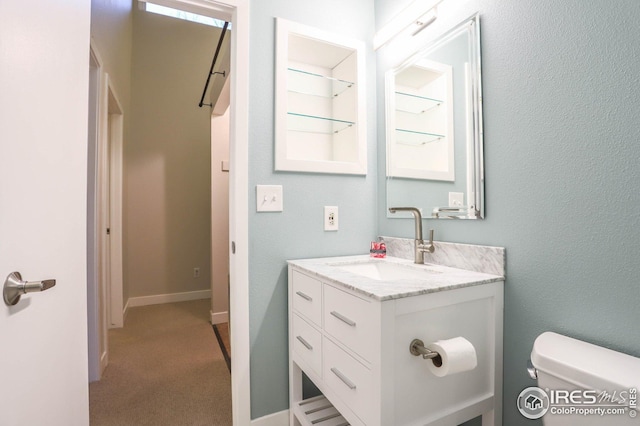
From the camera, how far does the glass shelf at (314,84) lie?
1727mm

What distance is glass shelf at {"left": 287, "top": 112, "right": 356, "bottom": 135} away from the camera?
173 cm

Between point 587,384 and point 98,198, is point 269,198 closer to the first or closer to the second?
point 587,384

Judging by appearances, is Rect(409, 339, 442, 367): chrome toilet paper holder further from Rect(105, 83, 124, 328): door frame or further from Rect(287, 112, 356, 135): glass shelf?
Rect(105, 83, 124, 328): door frame

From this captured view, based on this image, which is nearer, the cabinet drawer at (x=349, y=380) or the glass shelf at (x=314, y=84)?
the cabinet drawer at (x=349, y=380)

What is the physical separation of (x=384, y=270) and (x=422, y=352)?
1.98 feet

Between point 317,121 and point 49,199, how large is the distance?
4.25ft

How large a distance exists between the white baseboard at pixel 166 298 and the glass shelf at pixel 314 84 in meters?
3.05

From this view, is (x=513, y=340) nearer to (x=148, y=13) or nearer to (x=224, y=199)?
(x=224, y=199)

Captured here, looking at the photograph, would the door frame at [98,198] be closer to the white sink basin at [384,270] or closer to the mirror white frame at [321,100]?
the mirror white frame at [321,100]

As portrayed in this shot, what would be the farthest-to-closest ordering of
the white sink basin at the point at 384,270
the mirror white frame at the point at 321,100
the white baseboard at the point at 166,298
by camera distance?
the white baseboard at the point at 166,298 → the mirror white frame at the point at 321,100 → the white sink basin at the point at 384,270

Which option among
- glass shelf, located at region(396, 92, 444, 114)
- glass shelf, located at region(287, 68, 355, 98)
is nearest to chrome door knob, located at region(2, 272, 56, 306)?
glass shelf, located at region(287, 68, 355, 98)

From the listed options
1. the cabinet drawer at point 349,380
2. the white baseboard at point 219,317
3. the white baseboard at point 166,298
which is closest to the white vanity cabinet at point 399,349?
the cabinet drawer at point 349,380

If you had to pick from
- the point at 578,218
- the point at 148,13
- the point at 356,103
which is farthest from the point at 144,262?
the point at 578,218

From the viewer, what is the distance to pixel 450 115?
4.46 feet
